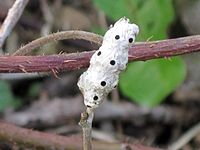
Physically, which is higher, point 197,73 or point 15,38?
point 15,38

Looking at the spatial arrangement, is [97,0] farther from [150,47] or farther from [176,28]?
[150,47]

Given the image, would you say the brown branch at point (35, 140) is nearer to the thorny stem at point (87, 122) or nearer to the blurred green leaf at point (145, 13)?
the thorny stem at point (87, 122)

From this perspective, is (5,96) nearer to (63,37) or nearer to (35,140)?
(35,140)

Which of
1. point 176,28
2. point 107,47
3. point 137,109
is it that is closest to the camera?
point 107,47

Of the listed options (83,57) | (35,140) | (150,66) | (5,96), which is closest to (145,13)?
(150,66)

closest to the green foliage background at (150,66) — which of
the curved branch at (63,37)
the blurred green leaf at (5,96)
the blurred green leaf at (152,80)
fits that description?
the blurred green leaf at (152,80)

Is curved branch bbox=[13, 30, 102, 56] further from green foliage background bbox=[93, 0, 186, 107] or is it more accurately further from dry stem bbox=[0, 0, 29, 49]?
green foliage background bbox=[93, 0, 186, 107]

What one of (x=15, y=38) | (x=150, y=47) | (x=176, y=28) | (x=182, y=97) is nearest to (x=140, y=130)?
(x=182, y=97)

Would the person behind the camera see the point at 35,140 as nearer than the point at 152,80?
Yes
